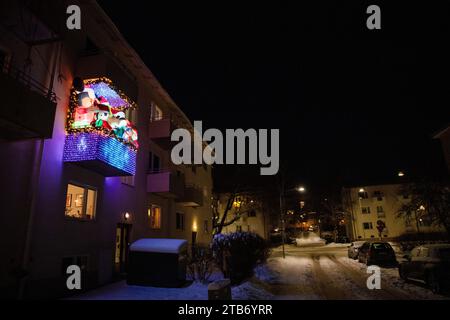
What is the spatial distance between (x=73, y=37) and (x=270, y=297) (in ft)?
40.6

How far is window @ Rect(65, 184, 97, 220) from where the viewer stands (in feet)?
38.9

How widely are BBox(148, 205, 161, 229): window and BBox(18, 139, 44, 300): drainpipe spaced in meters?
8.94

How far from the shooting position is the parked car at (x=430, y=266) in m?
10.3

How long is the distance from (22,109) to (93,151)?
3086 mm

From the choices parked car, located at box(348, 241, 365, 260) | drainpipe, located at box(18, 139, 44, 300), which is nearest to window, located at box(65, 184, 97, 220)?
drainpipe, located at box(18, 139, 44, 300)

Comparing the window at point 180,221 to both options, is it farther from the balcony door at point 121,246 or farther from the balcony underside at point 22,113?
the balcony underside at point 22,113

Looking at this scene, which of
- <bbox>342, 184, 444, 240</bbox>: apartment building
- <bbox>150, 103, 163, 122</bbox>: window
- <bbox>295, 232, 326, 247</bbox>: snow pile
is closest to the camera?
<bbox>150, 103, 163, 122</bbox>: window

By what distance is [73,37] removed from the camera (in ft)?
41.7

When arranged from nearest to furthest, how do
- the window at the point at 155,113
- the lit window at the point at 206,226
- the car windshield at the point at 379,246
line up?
1. the car windshield at the point at 379,246
2. the window at the point at 155,113
3. the lit window at the point at 206,226

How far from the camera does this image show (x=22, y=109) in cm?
873

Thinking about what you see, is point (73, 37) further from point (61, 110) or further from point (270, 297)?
point (270, 297)

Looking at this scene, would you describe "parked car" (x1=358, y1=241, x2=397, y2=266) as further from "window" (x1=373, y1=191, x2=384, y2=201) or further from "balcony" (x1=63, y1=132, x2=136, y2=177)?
"window" (x1=373, y1=191, x2=384, y2=201)

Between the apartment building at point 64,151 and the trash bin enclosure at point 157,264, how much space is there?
5.12 feet

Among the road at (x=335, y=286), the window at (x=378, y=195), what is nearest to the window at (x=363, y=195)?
the window at (x=378, y=195)
